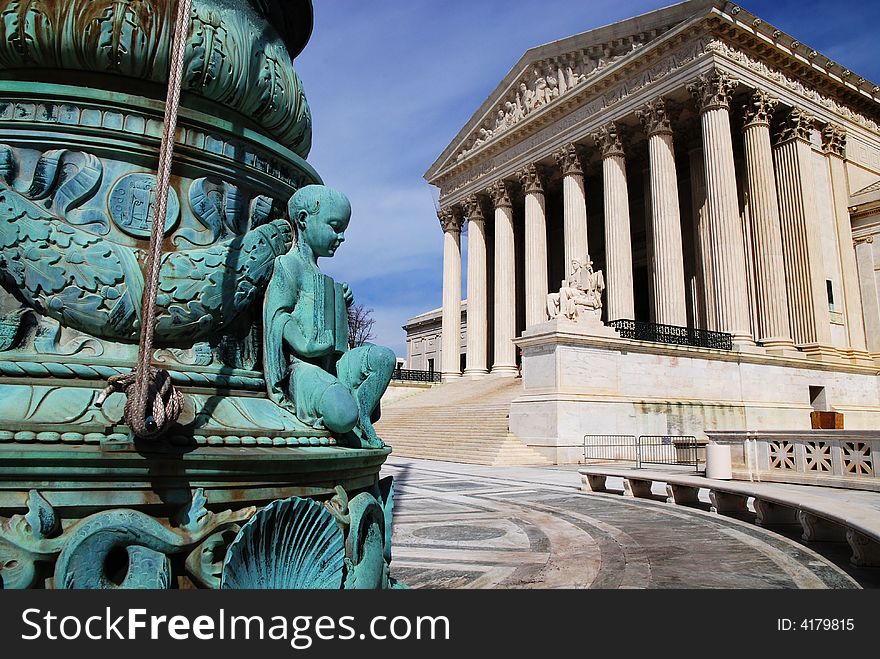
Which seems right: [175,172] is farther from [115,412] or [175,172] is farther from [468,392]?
[468,392]

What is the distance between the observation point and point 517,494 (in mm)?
11344

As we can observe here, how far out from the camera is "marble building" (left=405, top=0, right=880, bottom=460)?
24156 mm

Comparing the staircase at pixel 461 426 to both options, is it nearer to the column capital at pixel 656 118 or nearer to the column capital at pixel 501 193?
the column capital at pixel 501 193

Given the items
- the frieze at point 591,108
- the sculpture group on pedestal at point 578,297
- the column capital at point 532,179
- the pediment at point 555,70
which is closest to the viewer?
the sculpture group on pedestal at point 578,297

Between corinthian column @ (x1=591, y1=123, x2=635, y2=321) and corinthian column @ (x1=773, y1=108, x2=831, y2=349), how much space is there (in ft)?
24.2

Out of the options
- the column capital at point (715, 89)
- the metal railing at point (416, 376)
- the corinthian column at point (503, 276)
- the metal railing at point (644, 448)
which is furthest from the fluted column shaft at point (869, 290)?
the metal railing at point (416, 376)

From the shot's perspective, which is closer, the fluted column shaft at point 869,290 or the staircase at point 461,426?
the staircase at point 461,426

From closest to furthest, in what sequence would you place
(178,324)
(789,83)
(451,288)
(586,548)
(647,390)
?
(178,324)
(586,548)
(647,390)
(789,83)
(451,288)

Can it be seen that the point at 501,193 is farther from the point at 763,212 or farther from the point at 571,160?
the point at 763,212

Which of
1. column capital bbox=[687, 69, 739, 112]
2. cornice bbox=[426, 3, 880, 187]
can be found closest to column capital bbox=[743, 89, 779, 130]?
cornice bbox=[426, 3, 880, 187]

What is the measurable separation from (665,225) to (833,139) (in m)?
11.7

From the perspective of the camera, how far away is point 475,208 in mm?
44188

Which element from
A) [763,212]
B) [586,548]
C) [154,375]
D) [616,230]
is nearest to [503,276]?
[616,230]

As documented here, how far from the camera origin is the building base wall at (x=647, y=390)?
22156 mm
